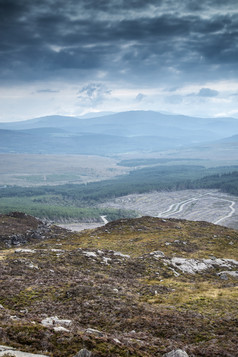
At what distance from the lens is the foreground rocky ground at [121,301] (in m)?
18.6

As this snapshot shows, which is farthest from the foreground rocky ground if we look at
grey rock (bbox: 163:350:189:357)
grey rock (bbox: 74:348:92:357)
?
grey rock (bbox: 163:350:189:357)

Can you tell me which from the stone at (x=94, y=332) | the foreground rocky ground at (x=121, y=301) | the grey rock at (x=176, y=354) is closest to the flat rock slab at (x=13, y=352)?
the foreground rocky ground at (x=121, y=301)

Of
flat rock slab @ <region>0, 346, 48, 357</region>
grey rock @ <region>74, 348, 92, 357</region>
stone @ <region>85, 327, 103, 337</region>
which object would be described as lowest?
stone @ <region>85, 327, 103, 337</region>

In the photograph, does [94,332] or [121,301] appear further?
[121,301]

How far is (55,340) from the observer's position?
18.1m

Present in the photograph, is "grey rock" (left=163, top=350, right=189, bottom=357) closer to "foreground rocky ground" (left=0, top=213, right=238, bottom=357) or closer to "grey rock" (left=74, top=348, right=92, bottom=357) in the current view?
"foreground rocky ground" (left=0, top=213, right=238, bottom=357)

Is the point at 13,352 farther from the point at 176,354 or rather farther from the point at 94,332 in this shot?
the point at 176,354

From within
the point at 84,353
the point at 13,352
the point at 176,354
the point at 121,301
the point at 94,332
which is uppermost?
the point at 13,352

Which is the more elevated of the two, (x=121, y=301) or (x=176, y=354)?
(x=176, y=354)

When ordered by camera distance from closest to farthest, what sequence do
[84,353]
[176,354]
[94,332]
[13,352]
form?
1. [13,352]
2. [84,353]
3. [176,354]
4. [94,332]

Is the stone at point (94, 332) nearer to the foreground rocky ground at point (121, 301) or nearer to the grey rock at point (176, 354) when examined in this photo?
the foreground rocky ground at point (121, 301)

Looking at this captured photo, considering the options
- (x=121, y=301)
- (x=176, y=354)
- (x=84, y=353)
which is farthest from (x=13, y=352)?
(x=121, y=301)

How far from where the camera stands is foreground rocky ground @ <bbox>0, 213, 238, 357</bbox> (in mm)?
18609

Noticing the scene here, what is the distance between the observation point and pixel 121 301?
27.2 m
